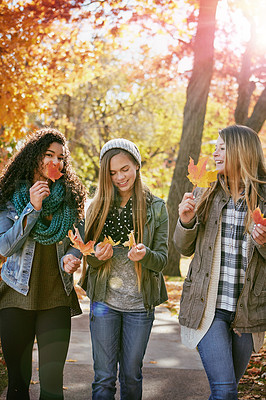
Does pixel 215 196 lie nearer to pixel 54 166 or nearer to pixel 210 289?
pixel 210 289

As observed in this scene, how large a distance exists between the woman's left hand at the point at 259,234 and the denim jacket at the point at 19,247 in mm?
1194

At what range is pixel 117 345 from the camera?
328 cm

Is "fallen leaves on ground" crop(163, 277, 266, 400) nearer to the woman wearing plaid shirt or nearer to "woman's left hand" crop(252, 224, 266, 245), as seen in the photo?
the woman wearing plaid shirt

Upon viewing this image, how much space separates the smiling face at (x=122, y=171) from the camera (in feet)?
11.0

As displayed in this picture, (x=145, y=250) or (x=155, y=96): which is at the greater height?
(x=155, y=96)

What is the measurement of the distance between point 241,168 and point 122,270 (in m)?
1.03

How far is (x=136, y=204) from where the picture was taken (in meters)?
3.44

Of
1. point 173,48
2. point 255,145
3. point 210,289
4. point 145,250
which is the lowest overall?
point 210,289

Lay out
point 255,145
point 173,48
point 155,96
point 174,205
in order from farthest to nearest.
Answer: point 155,96, point 173,48, point 174,205, point 255,145

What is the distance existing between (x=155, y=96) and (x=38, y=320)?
2355 cm

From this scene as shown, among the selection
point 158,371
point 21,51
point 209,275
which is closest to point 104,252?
point 209,275

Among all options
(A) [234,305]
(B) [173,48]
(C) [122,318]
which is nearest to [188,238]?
(A) [234,305]

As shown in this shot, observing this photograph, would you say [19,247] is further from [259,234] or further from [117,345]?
[259,234]

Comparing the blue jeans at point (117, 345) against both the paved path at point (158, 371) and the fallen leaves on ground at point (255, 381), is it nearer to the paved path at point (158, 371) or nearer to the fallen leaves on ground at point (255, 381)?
the paved path at point (158, 371)
